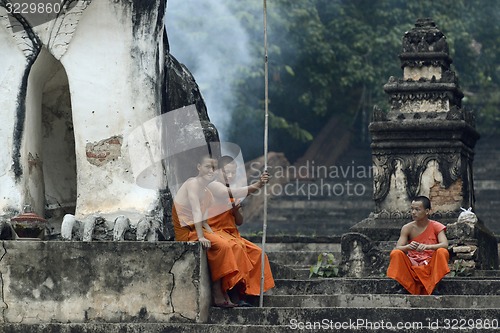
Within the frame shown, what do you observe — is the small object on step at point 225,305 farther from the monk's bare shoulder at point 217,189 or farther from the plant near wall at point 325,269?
the plant near wall at point 325,269

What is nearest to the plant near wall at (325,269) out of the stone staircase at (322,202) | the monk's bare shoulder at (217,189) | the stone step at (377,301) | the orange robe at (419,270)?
the orange robe at (419,270)

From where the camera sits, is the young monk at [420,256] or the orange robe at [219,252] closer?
the orange robe at [219,252]

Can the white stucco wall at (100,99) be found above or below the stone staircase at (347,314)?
above

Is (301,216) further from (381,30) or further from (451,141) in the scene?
(451,141)

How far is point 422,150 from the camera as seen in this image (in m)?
18.8

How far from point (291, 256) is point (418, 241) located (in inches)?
191

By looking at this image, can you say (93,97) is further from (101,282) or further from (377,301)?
(377,301)

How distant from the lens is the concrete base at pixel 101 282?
12633mm

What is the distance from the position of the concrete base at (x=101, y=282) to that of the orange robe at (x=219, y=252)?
0.26 meters

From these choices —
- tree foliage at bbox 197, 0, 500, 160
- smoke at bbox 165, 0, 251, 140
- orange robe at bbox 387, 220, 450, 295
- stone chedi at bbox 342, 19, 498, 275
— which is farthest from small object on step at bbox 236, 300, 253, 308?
tree foliage at bbox 197, 0, 500, 160

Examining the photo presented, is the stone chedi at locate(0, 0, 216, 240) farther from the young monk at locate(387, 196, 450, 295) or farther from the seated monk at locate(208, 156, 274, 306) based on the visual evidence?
the young monk at locate(387, 196, 450, 295)

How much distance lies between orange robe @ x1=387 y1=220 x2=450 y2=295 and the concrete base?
6.30ft

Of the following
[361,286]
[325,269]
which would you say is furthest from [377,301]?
[325,269]

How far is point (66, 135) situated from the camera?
1351 cm
